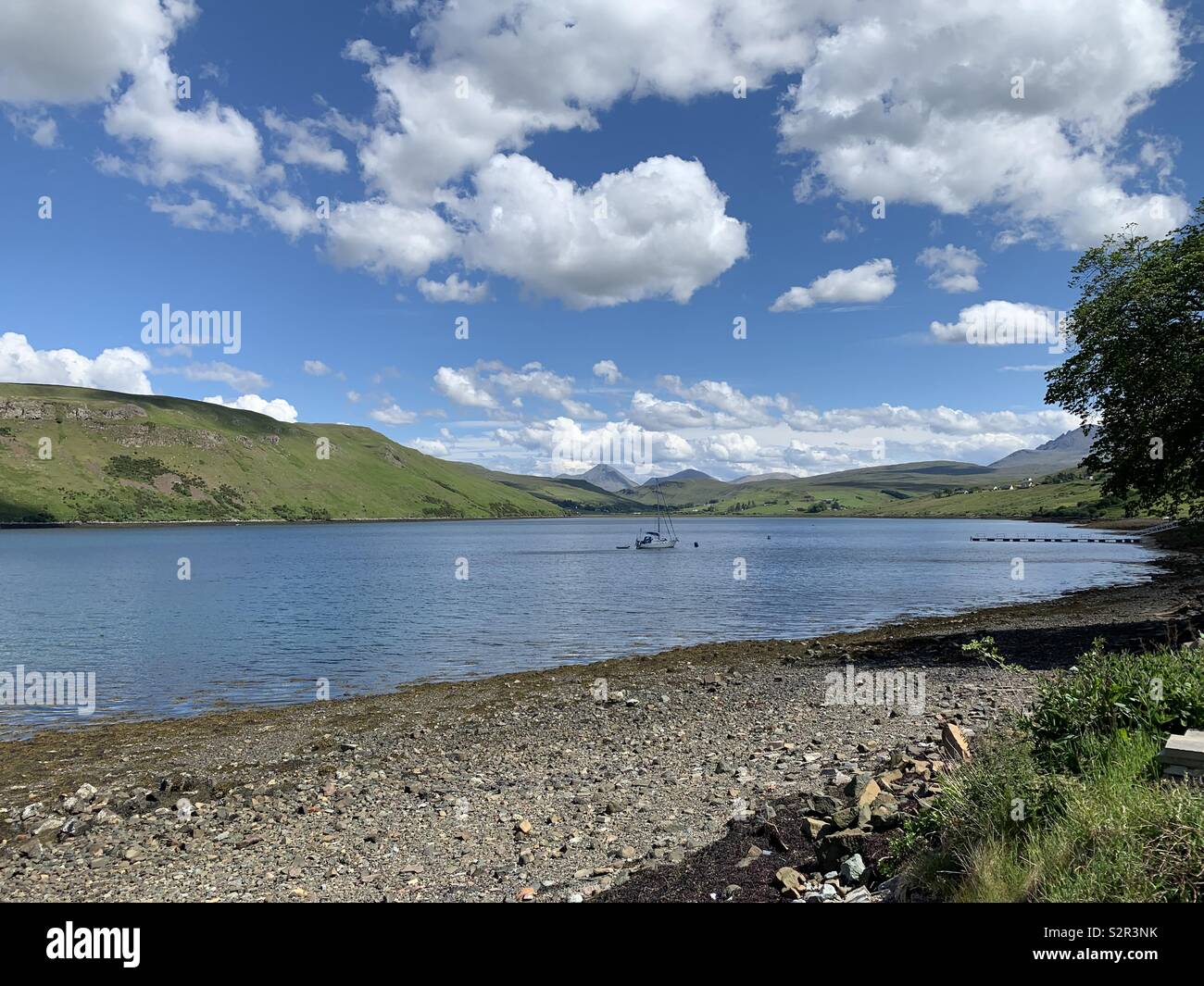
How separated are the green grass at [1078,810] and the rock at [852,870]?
550mm

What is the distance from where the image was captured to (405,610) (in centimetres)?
6644

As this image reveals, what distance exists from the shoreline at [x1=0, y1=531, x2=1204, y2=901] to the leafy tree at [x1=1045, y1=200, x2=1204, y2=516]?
7988 mm

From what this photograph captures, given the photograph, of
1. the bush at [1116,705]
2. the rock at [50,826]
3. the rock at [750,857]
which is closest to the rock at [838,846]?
the rock at [750,857]

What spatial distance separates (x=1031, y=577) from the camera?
90.2m

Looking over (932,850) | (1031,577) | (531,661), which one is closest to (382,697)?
(531,661)

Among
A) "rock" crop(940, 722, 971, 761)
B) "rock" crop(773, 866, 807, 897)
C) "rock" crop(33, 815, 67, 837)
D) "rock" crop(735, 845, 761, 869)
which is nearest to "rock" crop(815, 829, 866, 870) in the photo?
"rock" crop(773, 866, 807, 897)

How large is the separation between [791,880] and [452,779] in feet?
38.8

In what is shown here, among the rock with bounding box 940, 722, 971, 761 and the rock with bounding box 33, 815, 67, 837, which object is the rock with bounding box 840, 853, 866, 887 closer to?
the rock with bounding box 940, 722, 971, 761

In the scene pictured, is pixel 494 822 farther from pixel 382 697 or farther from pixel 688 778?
pixel 382 697

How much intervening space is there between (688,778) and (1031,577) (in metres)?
89.0

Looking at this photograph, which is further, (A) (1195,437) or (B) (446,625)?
(B) (446,625)

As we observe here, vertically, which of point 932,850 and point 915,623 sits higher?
point 932,850

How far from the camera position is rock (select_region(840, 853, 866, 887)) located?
998 cm
